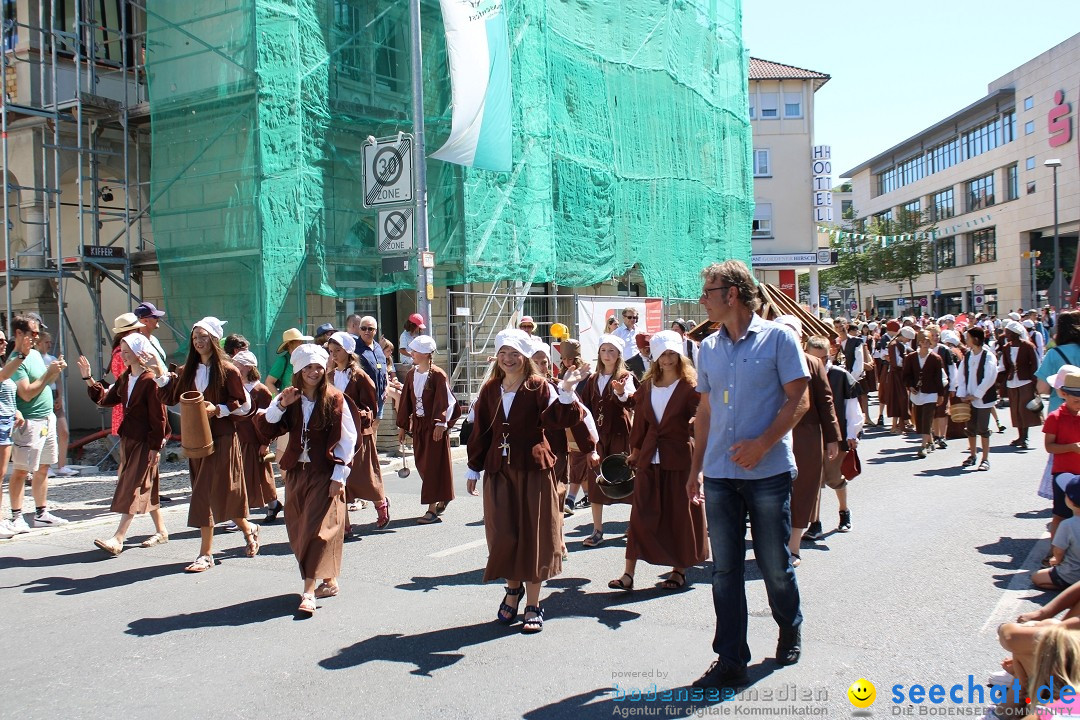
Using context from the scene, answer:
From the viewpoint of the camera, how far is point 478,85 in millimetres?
16562

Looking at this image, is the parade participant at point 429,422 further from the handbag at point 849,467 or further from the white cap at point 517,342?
the handbag at point 849,467

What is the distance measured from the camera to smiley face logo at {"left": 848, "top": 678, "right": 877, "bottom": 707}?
14.2ft

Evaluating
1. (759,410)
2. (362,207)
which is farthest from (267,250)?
(759,410)

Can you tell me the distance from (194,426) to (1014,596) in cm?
587

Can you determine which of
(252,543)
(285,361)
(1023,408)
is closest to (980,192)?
(1023,408)

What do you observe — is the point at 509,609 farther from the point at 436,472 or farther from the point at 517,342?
the point at 436,472

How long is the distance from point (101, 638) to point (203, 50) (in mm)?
10718

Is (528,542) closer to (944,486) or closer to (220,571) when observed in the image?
(220,571)

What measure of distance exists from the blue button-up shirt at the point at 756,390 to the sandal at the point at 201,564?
4.44m

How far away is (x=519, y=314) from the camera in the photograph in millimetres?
18781

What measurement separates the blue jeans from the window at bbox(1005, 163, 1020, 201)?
58255mm

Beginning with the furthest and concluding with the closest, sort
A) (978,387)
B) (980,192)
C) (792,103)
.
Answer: (980,192) < (792,103) < (978,387)

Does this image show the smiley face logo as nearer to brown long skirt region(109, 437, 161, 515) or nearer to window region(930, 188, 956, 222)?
brown long skirt region(109, 437, 161, 515)

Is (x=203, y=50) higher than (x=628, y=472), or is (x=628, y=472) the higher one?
(x=203, y=50)
